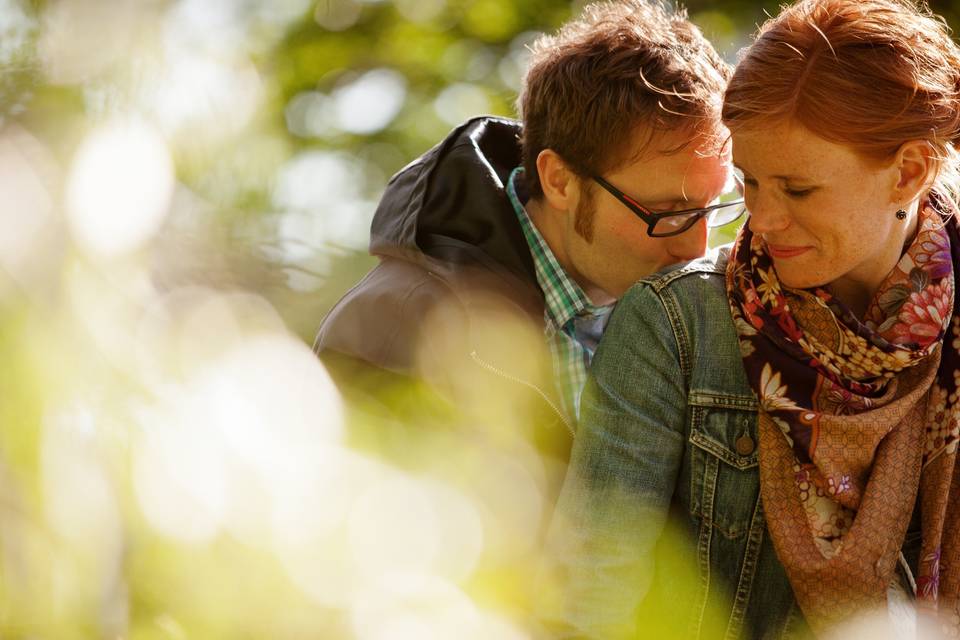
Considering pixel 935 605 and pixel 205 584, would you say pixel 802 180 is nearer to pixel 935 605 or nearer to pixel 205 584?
pixel 935 605

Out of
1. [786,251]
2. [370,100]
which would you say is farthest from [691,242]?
[370,100]

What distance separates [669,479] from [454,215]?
0.87 metres

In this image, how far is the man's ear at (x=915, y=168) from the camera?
2049 millimetres

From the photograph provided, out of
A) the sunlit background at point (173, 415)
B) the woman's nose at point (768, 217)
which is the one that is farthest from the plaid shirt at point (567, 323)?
the sunlit background at point (173, 415)

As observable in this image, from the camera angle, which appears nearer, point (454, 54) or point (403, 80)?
point (403, 80)

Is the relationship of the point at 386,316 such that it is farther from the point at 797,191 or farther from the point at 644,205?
the point at 797,191

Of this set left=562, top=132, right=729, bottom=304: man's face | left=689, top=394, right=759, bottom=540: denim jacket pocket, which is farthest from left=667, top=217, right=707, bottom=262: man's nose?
left=689, top=394, right=759, bottom=540: denim jacket pocket

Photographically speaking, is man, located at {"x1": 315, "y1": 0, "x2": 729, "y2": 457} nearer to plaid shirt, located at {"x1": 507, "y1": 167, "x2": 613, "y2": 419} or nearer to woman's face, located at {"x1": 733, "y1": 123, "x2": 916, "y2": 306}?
plaid shirt, located at {"x1": 507, "y1": 167, "x2": 613, "y2": 419}

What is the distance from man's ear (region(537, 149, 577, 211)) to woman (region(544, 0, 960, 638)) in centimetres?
48

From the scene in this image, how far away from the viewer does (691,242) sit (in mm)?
2543

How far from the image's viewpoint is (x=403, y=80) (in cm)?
202

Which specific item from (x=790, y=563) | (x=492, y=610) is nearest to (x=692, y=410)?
(x=790, y=563)

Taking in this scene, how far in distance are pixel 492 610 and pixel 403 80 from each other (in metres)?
1.49

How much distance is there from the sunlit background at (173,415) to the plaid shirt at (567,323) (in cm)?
155
